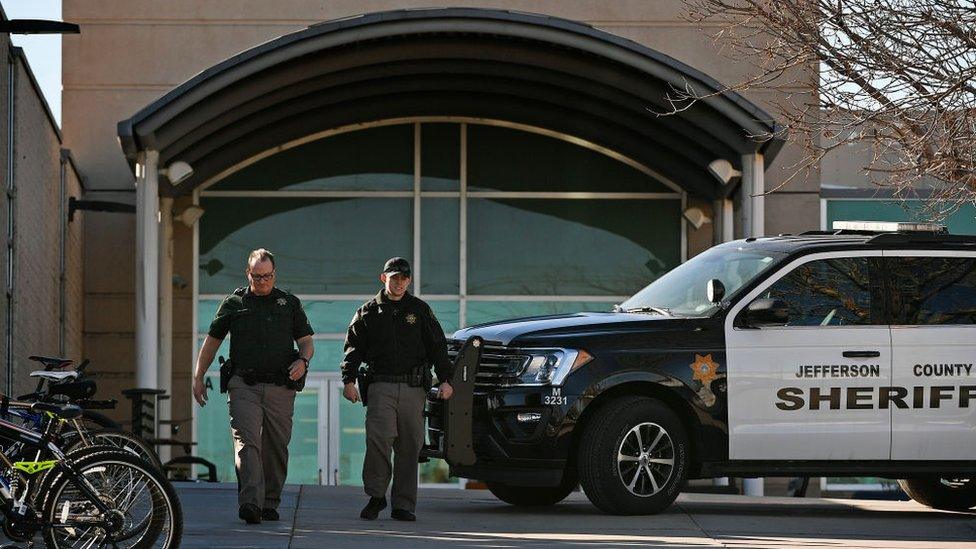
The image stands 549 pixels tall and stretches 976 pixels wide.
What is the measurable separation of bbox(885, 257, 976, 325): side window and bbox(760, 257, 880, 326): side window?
202mm

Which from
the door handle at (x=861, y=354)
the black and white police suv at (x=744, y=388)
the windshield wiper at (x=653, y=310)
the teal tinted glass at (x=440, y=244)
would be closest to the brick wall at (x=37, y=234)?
the teal tinted glass at (x=440, y=244)

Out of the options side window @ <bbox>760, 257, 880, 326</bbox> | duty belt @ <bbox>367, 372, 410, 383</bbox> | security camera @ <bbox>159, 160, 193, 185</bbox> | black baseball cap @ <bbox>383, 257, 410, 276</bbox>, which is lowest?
duty belt @ <bbox>367, 372, 410, 383</bbox>

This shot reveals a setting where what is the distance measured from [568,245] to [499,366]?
1240cm

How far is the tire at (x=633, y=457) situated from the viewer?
10.8 metres

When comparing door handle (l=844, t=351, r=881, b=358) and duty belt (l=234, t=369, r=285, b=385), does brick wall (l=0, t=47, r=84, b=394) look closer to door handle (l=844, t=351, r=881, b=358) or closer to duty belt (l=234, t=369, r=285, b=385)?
duty belt (l=234, t=369, r=285, b=385)

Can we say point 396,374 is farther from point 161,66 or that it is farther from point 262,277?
point 161,66

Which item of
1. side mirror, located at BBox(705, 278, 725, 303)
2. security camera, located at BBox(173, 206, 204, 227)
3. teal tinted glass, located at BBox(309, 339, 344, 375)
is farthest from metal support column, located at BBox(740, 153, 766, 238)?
side mirror, located at BBox(705, 278, 725, 303)

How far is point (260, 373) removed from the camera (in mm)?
10562

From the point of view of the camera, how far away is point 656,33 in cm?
2328

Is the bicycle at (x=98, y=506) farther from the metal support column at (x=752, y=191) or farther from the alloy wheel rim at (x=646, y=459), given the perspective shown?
the metal support column at (x=752, y=191)

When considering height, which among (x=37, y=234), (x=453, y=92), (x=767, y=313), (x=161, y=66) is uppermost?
(x=161, y=66)

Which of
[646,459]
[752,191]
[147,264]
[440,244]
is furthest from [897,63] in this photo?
[440,244]

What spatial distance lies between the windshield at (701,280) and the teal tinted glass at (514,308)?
1090 centimetres

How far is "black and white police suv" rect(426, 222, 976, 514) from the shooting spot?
10.9 metres
